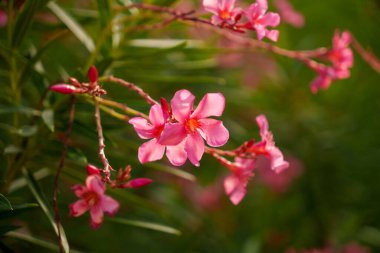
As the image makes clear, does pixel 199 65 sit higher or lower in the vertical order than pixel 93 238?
higher

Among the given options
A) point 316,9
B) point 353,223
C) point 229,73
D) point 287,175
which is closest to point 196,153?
point 353,223

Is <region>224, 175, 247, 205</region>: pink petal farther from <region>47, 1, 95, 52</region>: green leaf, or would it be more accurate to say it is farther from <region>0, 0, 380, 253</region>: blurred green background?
<region>47, 1, 95, 52</region>: green leaf

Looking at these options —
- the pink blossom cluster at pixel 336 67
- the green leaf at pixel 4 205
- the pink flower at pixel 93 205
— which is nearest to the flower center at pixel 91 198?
the pink flower at pixel 93 205

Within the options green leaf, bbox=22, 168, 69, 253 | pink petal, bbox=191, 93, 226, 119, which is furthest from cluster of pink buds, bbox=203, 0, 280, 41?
green leaf, bbox=22, 168, 69, 253

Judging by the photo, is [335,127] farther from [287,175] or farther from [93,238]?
[93,238]

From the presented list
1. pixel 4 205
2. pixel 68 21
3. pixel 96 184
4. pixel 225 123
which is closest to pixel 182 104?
pixel 96 184

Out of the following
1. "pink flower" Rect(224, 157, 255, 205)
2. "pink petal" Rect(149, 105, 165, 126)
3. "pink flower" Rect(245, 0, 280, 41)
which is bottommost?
"pink flower" Rect(224, 157, 255, 205)

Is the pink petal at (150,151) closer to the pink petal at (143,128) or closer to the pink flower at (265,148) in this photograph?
the pink petal at (143,128)
